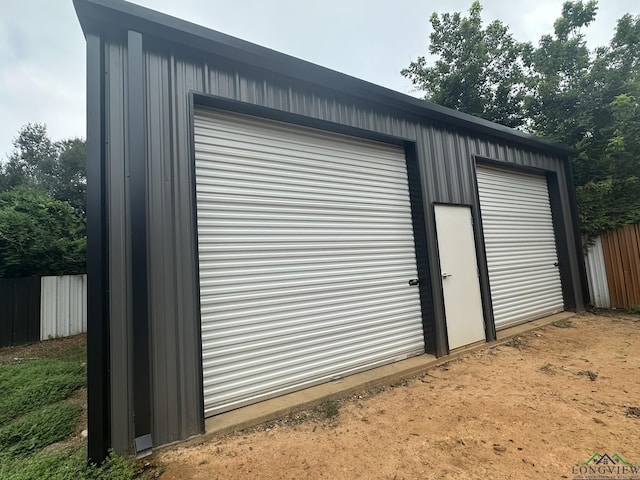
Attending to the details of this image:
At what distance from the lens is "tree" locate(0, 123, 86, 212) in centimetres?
1712

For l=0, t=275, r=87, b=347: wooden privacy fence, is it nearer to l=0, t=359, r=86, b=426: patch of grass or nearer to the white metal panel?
l=0, t=359, r=86, b=426: patch of grass

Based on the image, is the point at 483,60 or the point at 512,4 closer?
the point at 512,4

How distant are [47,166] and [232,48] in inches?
892

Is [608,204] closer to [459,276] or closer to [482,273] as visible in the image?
[482,273]

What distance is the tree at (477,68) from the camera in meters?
11.0

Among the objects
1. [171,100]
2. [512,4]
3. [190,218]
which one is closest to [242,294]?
[190,218]

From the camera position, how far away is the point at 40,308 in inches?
277

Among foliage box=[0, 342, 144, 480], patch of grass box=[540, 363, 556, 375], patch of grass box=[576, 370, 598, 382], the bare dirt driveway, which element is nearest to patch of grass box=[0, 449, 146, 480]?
foliage box=[0, 342, 144, 480]

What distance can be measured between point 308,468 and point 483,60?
1387 centimetres

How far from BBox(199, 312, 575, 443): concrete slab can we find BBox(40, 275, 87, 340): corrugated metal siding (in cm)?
721

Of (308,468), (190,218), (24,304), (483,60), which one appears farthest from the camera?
(483,60)

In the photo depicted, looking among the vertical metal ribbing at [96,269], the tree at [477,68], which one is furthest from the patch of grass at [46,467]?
the tree at [477,68]

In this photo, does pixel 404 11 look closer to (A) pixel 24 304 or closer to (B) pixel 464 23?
(B) pixel 464 23

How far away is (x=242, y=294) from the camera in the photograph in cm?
304
